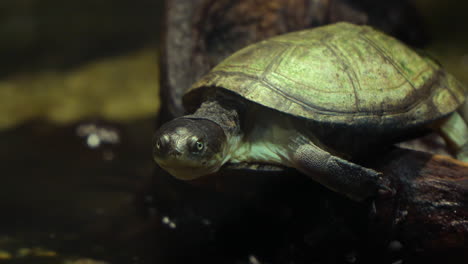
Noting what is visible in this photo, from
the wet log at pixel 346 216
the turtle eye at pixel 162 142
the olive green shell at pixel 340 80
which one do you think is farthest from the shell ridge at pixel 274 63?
the turtle eye at pixel 162 142

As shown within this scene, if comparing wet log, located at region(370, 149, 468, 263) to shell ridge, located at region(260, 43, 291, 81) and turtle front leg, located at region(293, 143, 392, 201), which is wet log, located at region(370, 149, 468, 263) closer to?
turtle front leg, located at region(293, 143, 392, 201)

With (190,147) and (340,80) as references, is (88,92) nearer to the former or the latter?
(190,147)

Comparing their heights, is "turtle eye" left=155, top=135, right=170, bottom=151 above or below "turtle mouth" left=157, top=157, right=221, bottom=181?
above

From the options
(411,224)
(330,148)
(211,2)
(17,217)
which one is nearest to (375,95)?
(330,148)

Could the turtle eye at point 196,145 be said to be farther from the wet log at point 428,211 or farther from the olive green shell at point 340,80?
the wet log at point 428,211

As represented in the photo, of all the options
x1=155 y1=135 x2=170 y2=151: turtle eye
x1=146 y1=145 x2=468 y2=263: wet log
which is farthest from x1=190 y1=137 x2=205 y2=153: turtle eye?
x1=146 y1=145 x2=468 y2=263: wet log

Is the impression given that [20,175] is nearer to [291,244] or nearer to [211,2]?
[211,2]

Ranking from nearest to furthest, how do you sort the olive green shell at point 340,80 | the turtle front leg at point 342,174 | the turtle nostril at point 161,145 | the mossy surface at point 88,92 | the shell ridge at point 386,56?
the turtle nostril at point 161,145
the turtle front leg at point 342,174
the olive green shell at point 340,80
the shell ridge at point 386,56
the mossy surface at point 88,92
